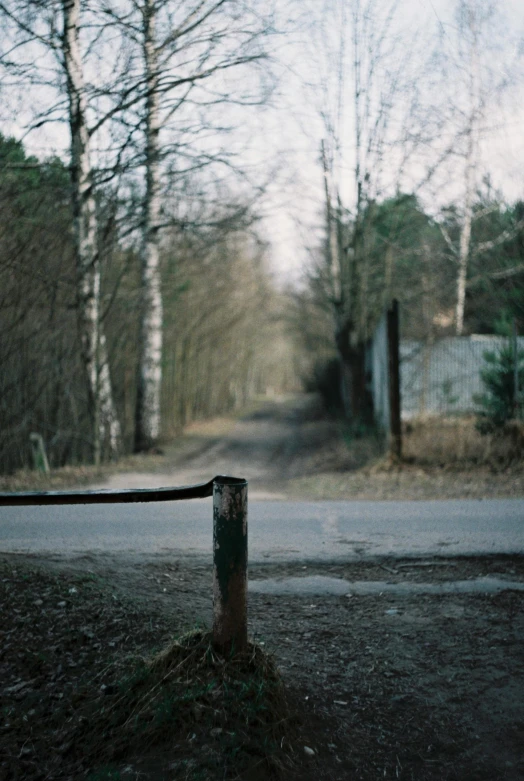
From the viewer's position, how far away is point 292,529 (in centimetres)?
645

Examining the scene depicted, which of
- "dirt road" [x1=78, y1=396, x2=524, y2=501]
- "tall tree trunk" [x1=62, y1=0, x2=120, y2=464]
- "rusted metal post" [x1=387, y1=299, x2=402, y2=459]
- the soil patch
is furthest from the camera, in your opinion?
"rusted metal post" [x1=387, y1=299, x2=402, y2=459]

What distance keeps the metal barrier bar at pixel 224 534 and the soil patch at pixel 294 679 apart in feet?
0.80

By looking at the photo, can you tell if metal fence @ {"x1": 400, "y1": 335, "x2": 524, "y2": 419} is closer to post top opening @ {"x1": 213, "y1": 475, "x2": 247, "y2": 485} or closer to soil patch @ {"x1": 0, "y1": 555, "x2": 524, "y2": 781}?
soil patch @ {"x1": 0, "y1": 555, "x2": 524, "y2": 781}

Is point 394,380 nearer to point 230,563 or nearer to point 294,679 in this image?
point 294,679

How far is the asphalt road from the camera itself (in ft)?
18.3

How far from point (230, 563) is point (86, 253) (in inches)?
368

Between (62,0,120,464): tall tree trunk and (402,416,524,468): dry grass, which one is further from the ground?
(62,0,120,464): tall tree trunk

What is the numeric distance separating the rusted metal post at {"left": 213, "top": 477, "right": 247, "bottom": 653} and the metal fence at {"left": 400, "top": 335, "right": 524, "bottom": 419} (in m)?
13.2

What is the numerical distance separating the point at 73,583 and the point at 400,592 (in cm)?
202

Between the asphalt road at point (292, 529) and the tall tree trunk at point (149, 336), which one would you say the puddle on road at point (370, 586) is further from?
the tall tree trunk at point (149, 336)

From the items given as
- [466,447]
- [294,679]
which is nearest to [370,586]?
[294,679]

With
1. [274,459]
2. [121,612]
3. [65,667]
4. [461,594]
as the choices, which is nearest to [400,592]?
[461,594]

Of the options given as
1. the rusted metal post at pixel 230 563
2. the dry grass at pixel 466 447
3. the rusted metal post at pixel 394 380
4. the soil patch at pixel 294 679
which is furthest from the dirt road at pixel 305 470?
the rusted metal post at pixel 230 563

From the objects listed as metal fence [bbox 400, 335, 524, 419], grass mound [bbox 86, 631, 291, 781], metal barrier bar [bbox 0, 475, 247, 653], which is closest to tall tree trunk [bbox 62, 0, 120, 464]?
metal barrier bar [bbox 0, 475, 247, 653]
